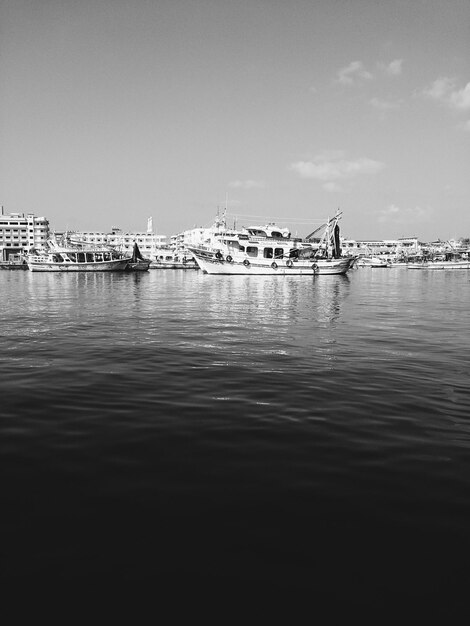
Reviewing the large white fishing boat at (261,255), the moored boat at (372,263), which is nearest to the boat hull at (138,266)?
the large white fishing boat at (261,255)

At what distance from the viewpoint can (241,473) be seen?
163 inches

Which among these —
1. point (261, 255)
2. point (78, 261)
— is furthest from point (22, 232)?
point (261, 255)

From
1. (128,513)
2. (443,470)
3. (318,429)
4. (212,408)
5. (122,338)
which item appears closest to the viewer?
(128,513)

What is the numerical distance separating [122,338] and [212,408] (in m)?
6.87

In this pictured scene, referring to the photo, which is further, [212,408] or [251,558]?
[212,408]

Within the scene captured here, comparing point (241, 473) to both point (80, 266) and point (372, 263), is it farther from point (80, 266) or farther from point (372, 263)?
point (372, 263)

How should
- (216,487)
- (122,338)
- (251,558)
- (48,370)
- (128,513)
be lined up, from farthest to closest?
1. (122,338)
2. (48,370)
3. (216,487)
4. (128,513)
5. (251,558)

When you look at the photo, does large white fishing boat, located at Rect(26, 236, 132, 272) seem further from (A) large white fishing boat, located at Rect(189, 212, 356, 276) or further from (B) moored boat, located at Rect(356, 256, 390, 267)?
(B) moored boat, located at Rect(356, 256, 390, 267)

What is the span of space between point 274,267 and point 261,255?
2.63 meters

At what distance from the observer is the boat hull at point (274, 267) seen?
190 ft

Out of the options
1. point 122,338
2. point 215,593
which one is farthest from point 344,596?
point 122,338

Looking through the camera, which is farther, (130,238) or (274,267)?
(130,238)

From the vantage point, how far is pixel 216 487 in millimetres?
3861

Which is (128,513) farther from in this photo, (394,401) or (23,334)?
(23,334)
